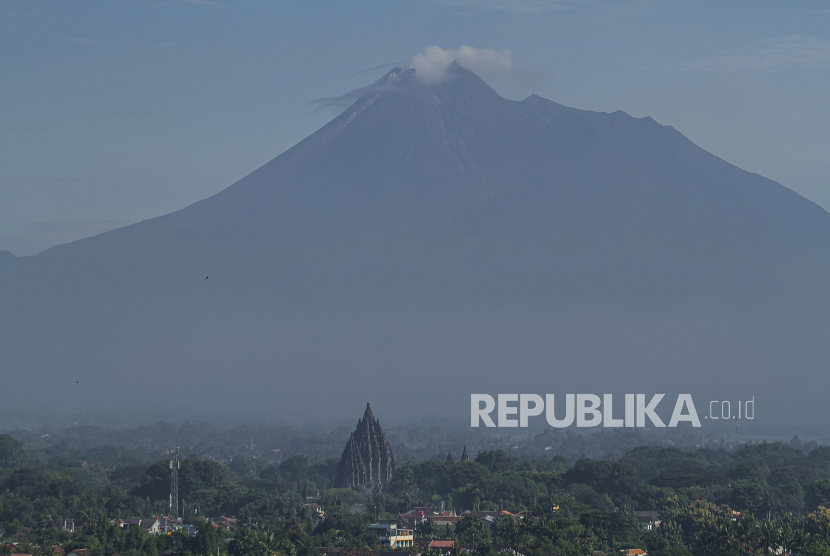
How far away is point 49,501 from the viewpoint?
120500mm

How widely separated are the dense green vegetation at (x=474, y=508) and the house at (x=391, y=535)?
3.86ft

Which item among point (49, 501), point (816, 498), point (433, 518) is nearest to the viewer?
point (433, 518)

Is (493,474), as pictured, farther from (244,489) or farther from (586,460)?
(244,489)

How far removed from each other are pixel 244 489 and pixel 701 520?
177 feet

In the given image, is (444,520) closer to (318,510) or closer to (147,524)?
(318,510)

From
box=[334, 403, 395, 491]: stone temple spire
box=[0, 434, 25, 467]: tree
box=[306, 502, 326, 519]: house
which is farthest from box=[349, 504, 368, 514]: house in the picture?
box=[0, 434, 25, 467]: tree

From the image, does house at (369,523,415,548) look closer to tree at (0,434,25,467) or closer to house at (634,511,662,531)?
house at (634,511,662,531)

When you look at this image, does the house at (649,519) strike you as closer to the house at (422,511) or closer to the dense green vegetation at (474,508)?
the dense green vegetation at (474,508)

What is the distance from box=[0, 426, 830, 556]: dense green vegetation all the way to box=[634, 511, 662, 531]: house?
3.69ft

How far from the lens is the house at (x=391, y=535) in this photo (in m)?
101

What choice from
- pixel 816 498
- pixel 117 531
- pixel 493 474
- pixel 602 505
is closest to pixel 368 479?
pixel 493 474

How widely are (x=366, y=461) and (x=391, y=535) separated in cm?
5256

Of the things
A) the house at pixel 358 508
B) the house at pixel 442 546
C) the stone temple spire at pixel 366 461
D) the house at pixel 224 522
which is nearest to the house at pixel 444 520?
the house at pixel 442 546

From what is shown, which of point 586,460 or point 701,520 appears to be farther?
point 586,460
